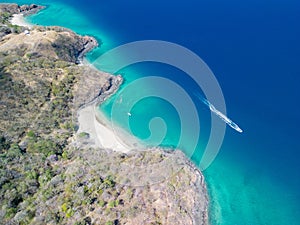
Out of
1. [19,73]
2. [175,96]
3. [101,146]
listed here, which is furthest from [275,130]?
[19,73]

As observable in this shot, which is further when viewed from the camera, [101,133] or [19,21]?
[19,21]

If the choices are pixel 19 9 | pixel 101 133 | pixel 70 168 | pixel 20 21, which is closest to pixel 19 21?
pixel 20 21

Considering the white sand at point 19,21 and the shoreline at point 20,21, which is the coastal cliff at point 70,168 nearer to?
the shoreline at point 20,21

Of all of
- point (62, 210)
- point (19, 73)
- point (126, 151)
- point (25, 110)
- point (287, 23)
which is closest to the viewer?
point (62, 210)

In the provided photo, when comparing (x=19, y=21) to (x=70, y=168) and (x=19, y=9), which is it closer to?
(x=19, y=9)

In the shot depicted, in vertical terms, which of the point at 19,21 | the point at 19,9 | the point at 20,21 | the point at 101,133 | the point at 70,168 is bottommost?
the point at 70,168

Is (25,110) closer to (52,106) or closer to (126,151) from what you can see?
(52,106)
